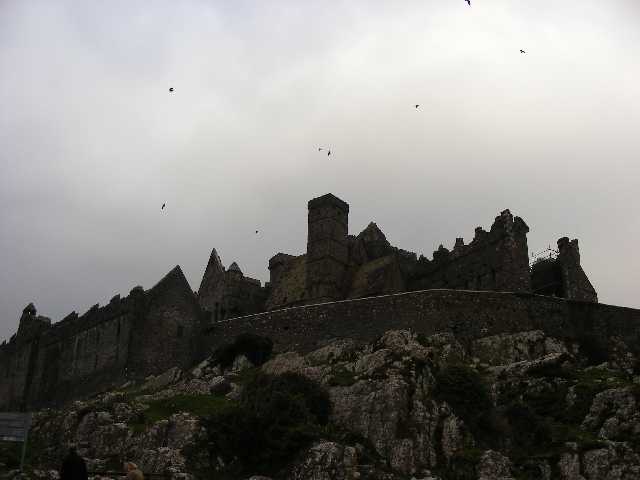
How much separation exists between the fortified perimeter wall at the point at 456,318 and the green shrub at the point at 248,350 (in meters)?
0.95

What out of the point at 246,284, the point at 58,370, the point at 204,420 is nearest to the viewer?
the point at 204,420

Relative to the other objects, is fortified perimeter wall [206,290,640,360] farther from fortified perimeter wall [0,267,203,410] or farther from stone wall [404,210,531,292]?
fortified perimeter wall [0,267,203,410]

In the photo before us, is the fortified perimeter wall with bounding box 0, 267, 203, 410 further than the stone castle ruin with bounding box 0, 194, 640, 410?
Yes

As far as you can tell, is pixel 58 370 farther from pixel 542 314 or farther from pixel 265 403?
pixel 542 314

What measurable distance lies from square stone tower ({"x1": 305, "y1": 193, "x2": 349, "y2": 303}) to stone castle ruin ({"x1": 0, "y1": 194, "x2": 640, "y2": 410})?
112 millimetres

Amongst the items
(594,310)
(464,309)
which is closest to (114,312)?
(464,309)

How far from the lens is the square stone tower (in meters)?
70.6

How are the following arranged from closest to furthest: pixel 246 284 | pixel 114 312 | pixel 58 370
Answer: pixel 114 312
pixel 58 370
pixel 246 284

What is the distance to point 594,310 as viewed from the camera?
58.2 metres

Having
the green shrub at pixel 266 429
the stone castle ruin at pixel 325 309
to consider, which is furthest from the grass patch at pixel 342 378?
the stone castle ruin at pixel 325 309

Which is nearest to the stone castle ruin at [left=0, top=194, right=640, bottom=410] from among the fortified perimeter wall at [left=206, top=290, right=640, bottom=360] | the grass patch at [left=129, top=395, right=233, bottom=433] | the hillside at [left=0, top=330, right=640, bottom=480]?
the fortified perimeter wall at [left=206, top=290, right=640, bottom=360]

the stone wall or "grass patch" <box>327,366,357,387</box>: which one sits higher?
the stone wall

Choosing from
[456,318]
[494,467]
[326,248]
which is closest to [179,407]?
[494,467]

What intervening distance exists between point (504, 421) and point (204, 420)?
16.2 metres
